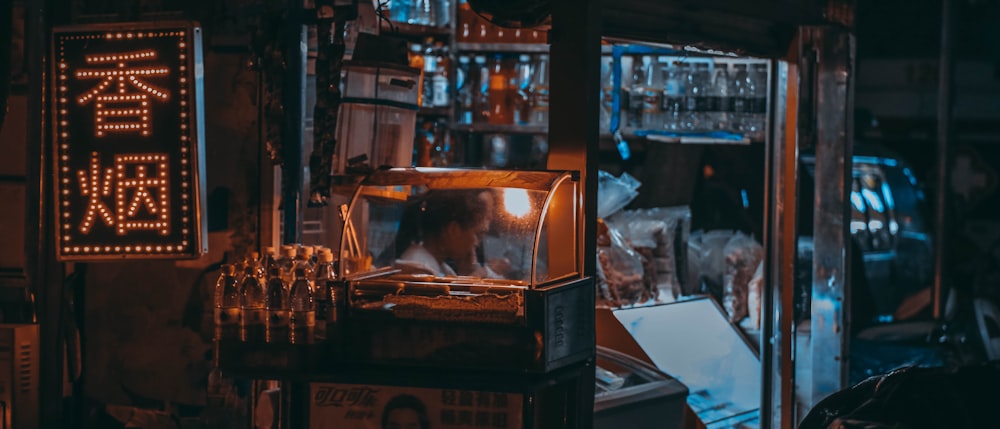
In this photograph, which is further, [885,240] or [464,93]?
[885,240]

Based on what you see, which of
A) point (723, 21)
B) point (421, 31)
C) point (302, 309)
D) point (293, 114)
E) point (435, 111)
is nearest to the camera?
point (302, 309)

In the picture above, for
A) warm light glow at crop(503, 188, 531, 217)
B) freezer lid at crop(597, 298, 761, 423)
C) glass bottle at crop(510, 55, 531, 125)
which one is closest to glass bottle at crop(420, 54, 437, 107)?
glass bottle at crop(510, 55, 531, 125)

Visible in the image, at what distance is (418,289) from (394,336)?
0.77 ft

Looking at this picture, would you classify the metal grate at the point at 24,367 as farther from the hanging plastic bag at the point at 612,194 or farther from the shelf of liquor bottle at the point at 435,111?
the hanging plastic bag at the point at 612,194

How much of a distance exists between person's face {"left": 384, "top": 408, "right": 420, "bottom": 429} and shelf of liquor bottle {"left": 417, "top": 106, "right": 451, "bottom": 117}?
3.60 metres

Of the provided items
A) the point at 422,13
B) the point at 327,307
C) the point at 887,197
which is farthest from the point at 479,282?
the point at 887,197

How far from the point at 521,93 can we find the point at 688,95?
1.33 m

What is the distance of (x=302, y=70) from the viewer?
19.2 feet

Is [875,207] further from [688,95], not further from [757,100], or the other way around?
[688,95]

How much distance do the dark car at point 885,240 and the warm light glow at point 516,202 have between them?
24.2ft

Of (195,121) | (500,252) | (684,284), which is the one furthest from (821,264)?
(195,121)

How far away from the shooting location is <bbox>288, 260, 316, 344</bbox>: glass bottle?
4602 mm

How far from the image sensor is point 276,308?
468cm

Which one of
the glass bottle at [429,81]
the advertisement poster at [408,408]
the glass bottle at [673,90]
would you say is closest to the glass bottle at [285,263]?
the advertisement poster at [408,408]
